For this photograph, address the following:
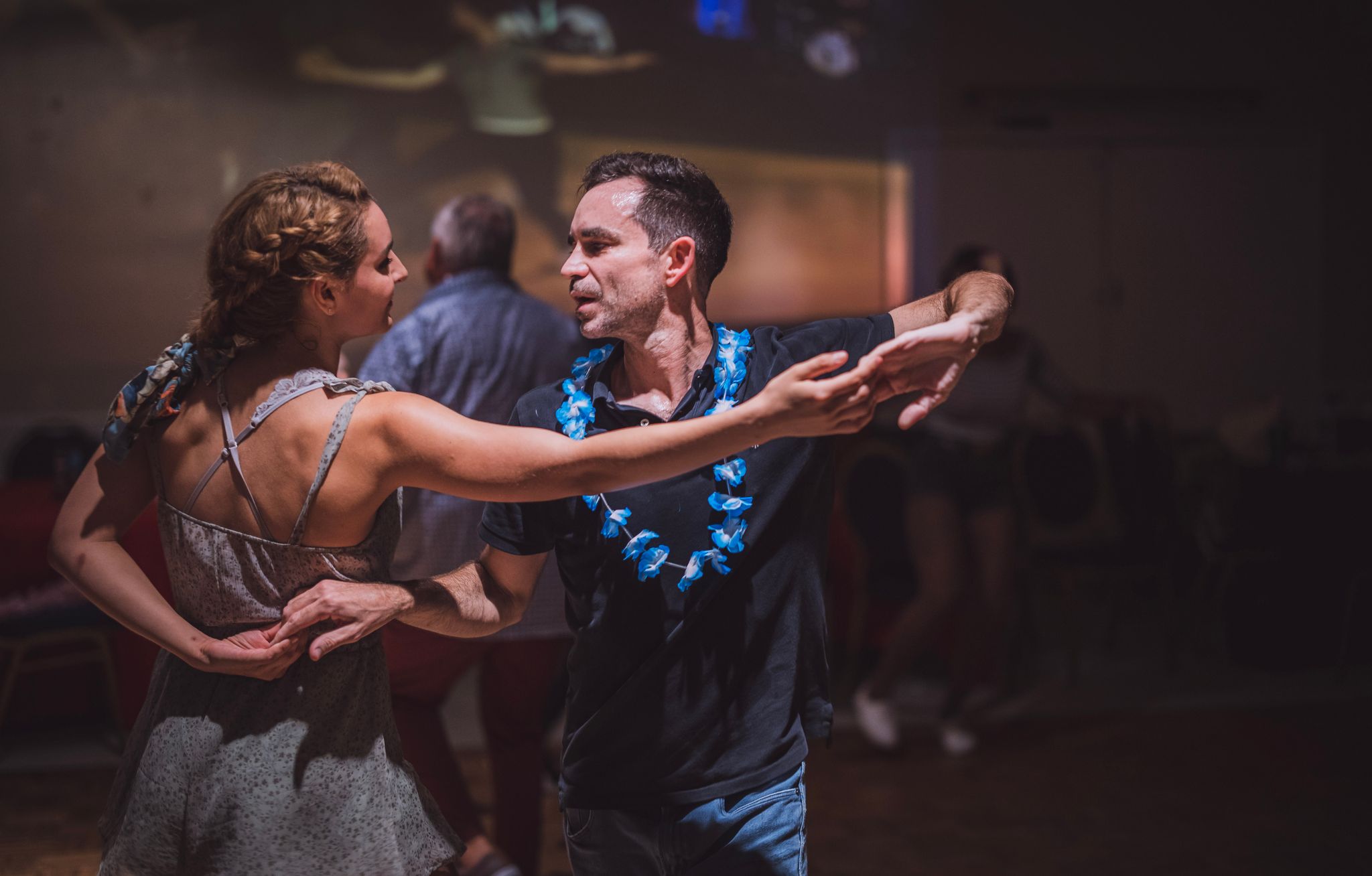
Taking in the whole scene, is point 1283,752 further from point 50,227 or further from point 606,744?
point 50,227

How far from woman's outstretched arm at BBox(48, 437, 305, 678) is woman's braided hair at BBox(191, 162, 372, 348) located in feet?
0.64

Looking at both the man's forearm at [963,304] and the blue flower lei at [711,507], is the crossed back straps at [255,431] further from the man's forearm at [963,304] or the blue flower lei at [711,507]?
the man's forearm at [963,304]

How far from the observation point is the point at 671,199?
1.70 meters

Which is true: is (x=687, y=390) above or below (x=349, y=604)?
above

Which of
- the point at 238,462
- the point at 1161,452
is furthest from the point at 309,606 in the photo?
the point at 1161,452

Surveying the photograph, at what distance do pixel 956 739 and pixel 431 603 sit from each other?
9.95ft

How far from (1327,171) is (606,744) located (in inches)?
316

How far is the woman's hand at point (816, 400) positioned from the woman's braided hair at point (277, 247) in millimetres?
552

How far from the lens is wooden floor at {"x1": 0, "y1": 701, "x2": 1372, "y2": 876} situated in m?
3.29

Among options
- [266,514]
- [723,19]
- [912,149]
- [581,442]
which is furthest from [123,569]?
[912,149]

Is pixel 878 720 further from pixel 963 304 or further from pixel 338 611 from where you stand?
pixel 338 611

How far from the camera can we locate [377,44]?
7180 mm

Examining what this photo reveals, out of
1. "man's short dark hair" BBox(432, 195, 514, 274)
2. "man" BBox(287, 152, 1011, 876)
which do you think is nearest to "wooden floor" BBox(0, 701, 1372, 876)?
"man's short dark hair" BBox(432, 195, 514, 274)

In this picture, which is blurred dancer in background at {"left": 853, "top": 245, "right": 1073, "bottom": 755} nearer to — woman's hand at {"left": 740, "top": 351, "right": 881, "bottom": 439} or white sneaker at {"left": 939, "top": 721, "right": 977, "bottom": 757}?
white sneaker at {"left": 939, "top": 721, "right": 977, "bottom": 757}
